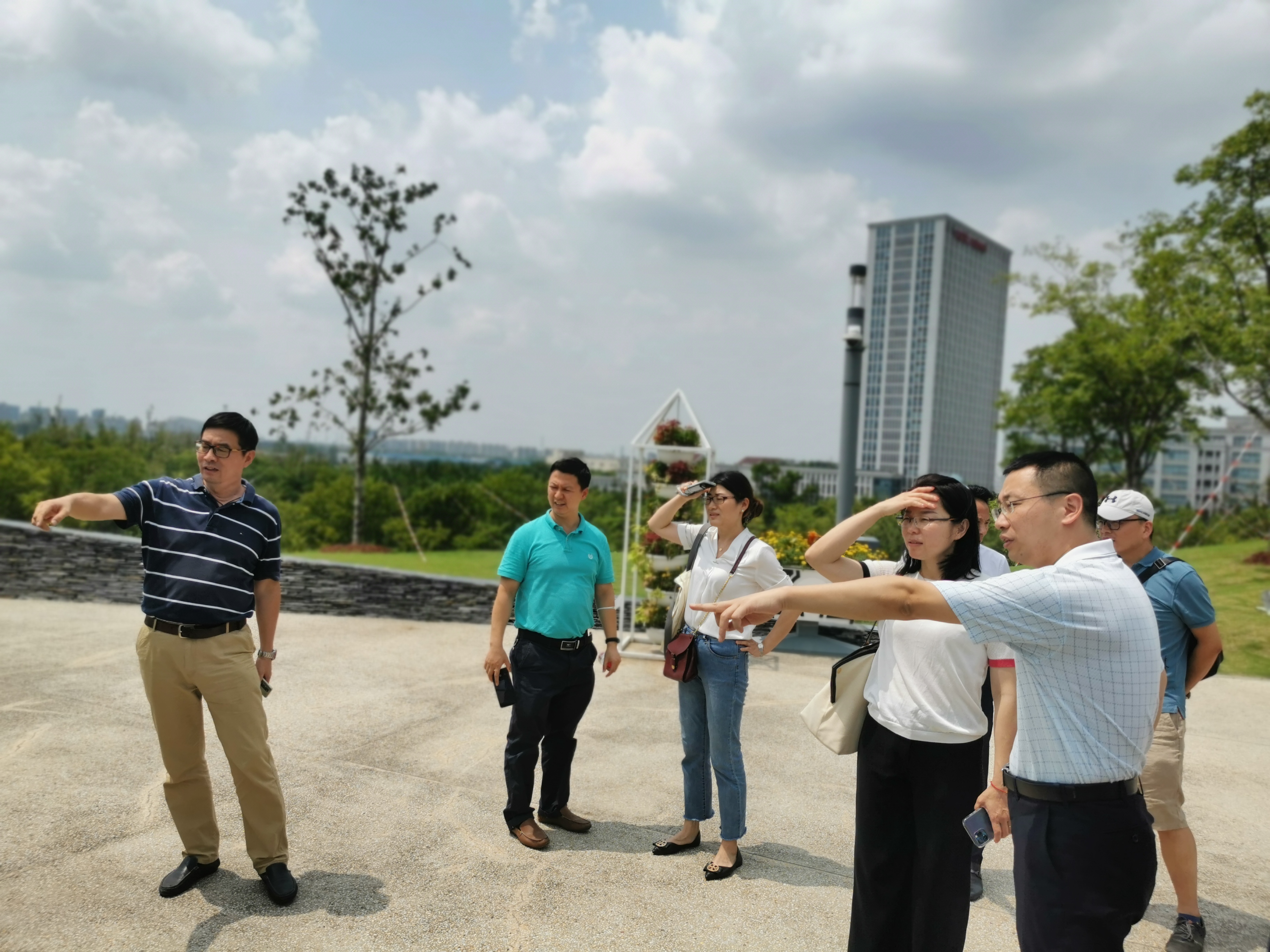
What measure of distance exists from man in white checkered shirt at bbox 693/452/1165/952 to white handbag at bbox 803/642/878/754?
0.81 meters

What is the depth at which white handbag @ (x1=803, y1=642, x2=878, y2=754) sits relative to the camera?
296 cm

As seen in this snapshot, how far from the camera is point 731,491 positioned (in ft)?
13.3

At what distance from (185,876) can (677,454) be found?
A: 6248mm

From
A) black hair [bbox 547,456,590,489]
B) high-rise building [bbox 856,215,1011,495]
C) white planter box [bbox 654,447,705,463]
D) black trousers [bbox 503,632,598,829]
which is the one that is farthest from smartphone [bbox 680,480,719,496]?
high-rise building [bbox 856,215,1011,495]

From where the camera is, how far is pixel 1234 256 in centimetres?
2188

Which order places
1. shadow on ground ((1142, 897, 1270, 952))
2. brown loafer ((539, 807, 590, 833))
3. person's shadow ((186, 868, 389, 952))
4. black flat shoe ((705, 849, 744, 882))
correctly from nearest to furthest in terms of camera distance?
person's shadow ((186, 868, 389, 952)), shadow on ground ((1142, 897, 1270, 952)), black flat shoe ((705, 849, 744, 882)), brown loafer ((539, 807, 590, 833))

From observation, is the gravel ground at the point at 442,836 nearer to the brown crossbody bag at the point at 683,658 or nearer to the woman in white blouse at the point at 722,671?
the woman in white blouse at the point at 722,671

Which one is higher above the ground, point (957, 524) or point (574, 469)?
point (574, 469)

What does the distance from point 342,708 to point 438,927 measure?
10.7ft

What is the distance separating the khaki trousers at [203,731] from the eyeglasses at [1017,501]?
9.40 feet

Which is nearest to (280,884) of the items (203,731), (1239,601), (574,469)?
(203,731)

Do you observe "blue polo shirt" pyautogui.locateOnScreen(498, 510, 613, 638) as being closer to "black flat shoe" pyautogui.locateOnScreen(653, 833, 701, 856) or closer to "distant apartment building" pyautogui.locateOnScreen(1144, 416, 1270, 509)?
"black flat shoe" pyautogui.locateOnScreen(653, 833, 701, 856)

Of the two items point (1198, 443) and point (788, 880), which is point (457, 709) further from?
point (1198, 443)

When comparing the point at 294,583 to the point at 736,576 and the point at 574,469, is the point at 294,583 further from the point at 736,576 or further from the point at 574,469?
the point at 736,576
